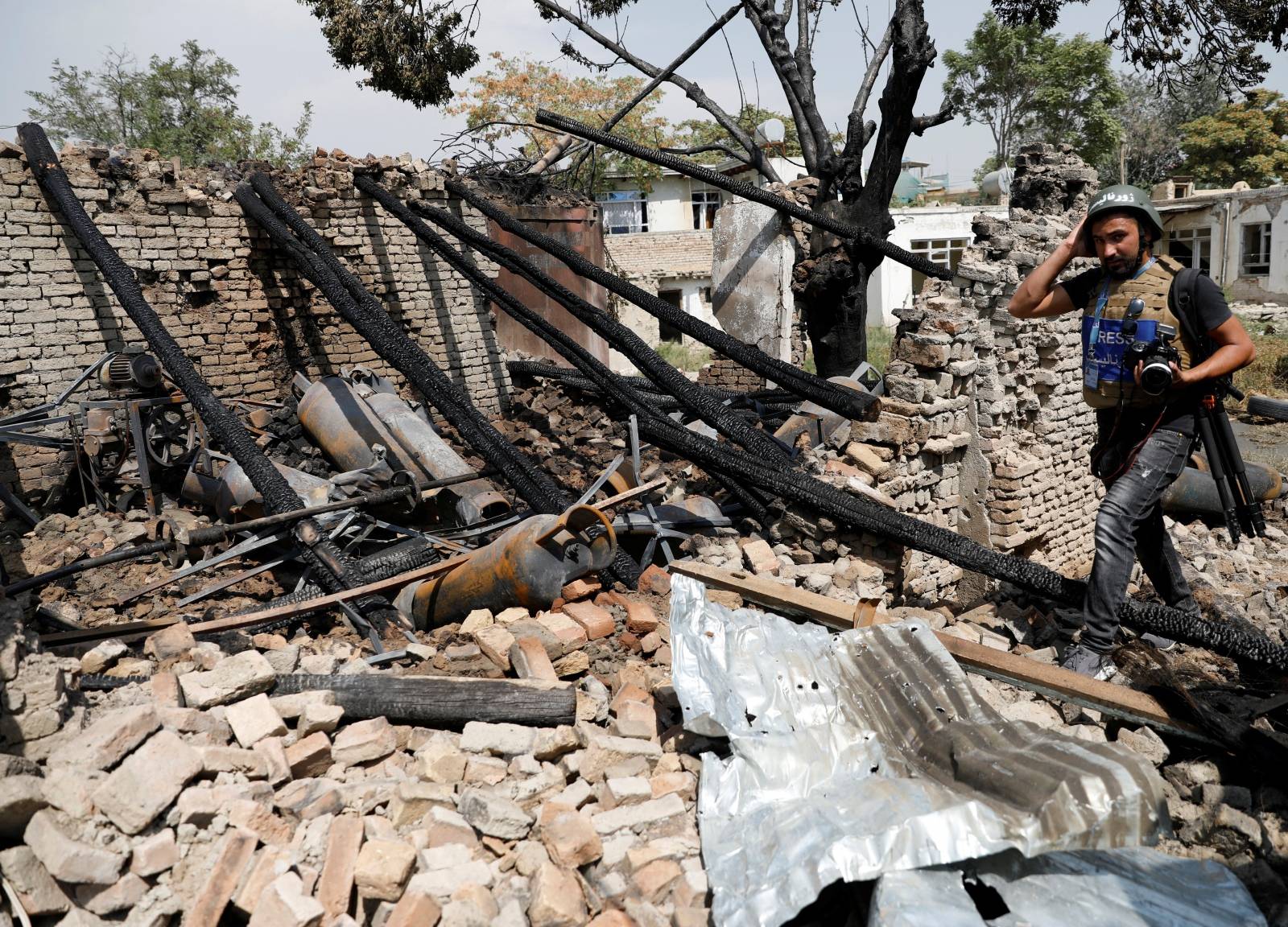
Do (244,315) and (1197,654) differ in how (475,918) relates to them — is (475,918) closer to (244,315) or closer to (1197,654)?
(1197,654)

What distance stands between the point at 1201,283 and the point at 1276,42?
10304 millimetres

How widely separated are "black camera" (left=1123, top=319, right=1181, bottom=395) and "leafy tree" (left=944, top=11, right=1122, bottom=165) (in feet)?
97.3

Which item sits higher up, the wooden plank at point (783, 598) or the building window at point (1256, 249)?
the building window at point (1256, 249)

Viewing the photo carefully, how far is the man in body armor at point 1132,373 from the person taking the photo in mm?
3352

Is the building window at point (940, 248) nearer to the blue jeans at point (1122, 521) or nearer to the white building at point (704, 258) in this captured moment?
the white building at point (704, 258)

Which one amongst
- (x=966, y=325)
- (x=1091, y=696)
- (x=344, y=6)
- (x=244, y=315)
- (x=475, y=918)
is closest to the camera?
(x=475, y=918)

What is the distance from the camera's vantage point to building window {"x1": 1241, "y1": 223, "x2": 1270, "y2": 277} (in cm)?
2162

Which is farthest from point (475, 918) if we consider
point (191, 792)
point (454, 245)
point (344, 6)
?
point (344, 6)

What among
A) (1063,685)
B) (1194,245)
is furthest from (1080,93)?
(1063,685)

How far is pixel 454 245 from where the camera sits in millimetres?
9820

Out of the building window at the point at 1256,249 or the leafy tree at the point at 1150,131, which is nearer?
the building window at the point at 1256,249

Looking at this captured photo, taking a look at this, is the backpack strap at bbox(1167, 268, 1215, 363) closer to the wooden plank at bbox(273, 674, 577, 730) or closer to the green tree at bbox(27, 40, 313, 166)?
the wooden plank at bbox(273, 674, 577, 730)

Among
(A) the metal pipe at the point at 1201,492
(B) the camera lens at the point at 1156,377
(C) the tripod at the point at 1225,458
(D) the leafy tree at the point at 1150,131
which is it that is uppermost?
(D) the leafy tree at the point at 1150,131

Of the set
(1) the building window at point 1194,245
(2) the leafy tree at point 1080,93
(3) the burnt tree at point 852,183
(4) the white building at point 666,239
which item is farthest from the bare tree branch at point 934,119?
(2) the leafy tree at point 1080,93
